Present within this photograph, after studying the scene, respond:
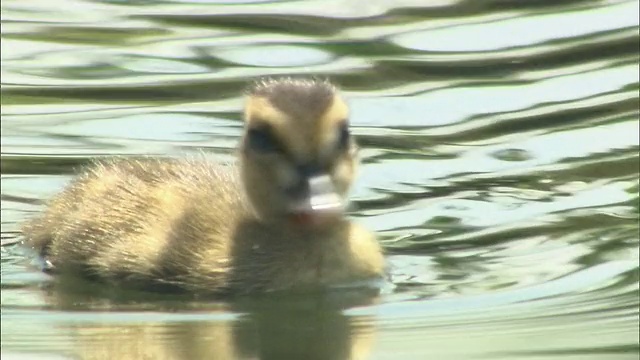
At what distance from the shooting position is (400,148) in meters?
8.02

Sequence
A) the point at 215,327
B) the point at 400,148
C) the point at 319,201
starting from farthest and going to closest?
the point at 400,148 → the point at 319,201 → the point at 215,327

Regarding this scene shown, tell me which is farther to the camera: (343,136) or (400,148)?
(400,148)

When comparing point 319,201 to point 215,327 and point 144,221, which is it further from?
point 144,221

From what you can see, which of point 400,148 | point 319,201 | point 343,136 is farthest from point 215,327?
point 400,148

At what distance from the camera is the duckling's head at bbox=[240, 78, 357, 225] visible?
6074mm

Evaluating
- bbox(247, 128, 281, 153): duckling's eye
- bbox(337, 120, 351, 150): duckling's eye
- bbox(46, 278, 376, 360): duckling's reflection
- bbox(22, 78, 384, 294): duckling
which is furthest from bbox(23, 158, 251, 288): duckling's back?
bbox(337, 120, 351, 150): duckling's eye

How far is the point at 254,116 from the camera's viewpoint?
6254mm

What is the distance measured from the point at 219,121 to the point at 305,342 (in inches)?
103

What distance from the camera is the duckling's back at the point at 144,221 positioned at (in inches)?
255

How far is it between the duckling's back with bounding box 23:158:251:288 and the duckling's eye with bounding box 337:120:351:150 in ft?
1.65

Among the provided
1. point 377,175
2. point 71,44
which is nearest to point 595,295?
point 377,175

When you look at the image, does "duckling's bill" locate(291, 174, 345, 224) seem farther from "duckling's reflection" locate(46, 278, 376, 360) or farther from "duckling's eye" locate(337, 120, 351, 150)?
"duckling's reflection" locate(46, 278, 376, 360)

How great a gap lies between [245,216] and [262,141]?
1.31 feet

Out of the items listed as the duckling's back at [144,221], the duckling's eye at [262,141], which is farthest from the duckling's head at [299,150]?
the duckling's back at [144,221]
